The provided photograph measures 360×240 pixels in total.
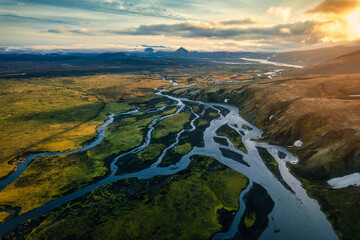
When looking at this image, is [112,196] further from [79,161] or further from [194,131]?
[194,131]

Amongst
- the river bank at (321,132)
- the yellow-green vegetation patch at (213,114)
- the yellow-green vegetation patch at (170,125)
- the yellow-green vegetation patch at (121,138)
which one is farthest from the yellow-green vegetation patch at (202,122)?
the yellow-green vegetation patch at (121,138)

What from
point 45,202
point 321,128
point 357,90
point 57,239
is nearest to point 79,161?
point 45,202

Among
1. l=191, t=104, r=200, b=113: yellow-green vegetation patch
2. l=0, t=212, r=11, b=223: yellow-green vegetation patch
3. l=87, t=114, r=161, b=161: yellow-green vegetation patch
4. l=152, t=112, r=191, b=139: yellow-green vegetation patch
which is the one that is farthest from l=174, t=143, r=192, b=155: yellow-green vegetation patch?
l=191, t=104, r=200, b=113: yellow-green vegetation patch

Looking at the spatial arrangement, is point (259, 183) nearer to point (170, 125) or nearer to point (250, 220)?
point (250, 220)

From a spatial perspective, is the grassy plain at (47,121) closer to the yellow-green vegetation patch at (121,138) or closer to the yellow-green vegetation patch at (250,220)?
the yellow-green vegetation patch at (121,138)

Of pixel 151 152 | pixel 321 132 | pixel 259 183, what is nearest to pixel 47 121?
pixel 151 152

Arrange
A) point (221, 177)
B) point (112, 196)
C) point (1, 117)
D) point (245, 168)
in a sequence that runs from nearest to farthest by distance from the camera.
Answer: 1. point (112, 196)
2. point (221, 177)
3. point (245, 168)
4. point (1, 117)
